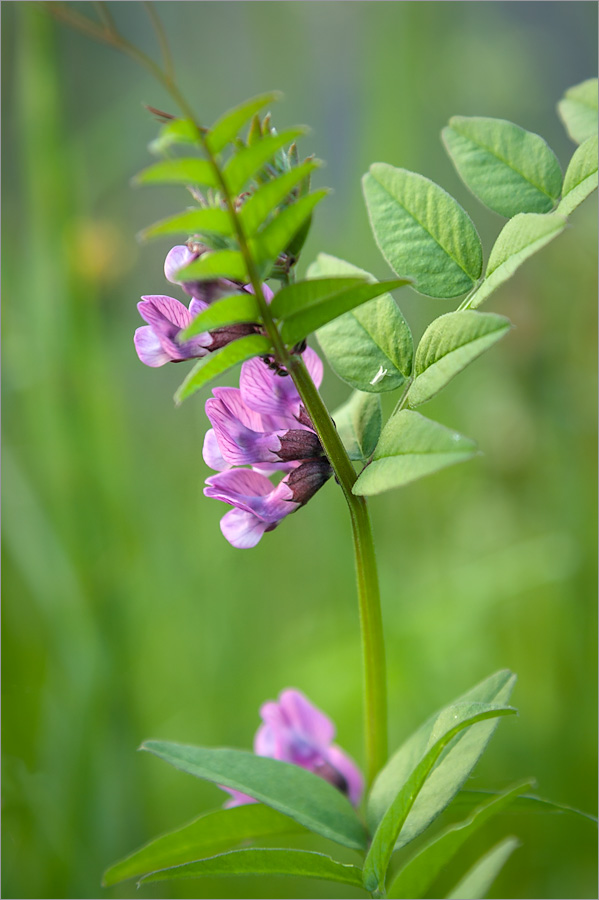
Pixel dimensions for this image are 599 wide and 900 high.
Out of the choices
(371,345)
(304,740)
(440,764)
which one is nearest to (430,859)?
(440,764)

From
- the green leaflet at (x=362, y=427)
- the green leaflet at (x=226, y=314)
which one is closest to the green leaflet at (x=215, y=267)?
the green leaflet at (x=226, y=314)

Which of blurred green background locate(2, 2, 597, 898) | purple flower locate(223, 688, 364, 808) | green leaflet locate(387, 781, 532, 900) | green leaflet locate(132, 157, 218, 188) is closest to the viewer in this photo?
green leaflet locate(132, 157, 218, 188)

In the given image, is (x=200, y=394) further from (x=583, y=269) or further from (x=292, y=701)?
(x=292, y=701)

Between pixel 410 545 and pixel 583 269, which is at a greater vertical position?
pixel 583 269

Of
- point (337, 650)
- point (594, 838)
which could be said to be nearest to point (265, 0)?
point (337, 650)

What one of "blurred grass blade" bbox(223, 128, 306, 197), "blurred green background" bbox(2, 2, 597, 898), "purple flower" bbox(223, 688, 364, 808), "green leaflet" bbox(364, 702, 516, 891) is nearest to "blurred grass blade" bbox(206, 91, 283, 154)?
"blurred grass blade" bbox(223, 128, 306, 197)

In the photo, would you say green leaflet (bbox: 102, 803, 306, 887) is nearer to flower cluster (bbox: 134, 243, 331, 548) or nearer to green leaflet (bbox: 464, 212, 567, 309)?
flower cluster (bbox: 134, 243, 331, 548)
